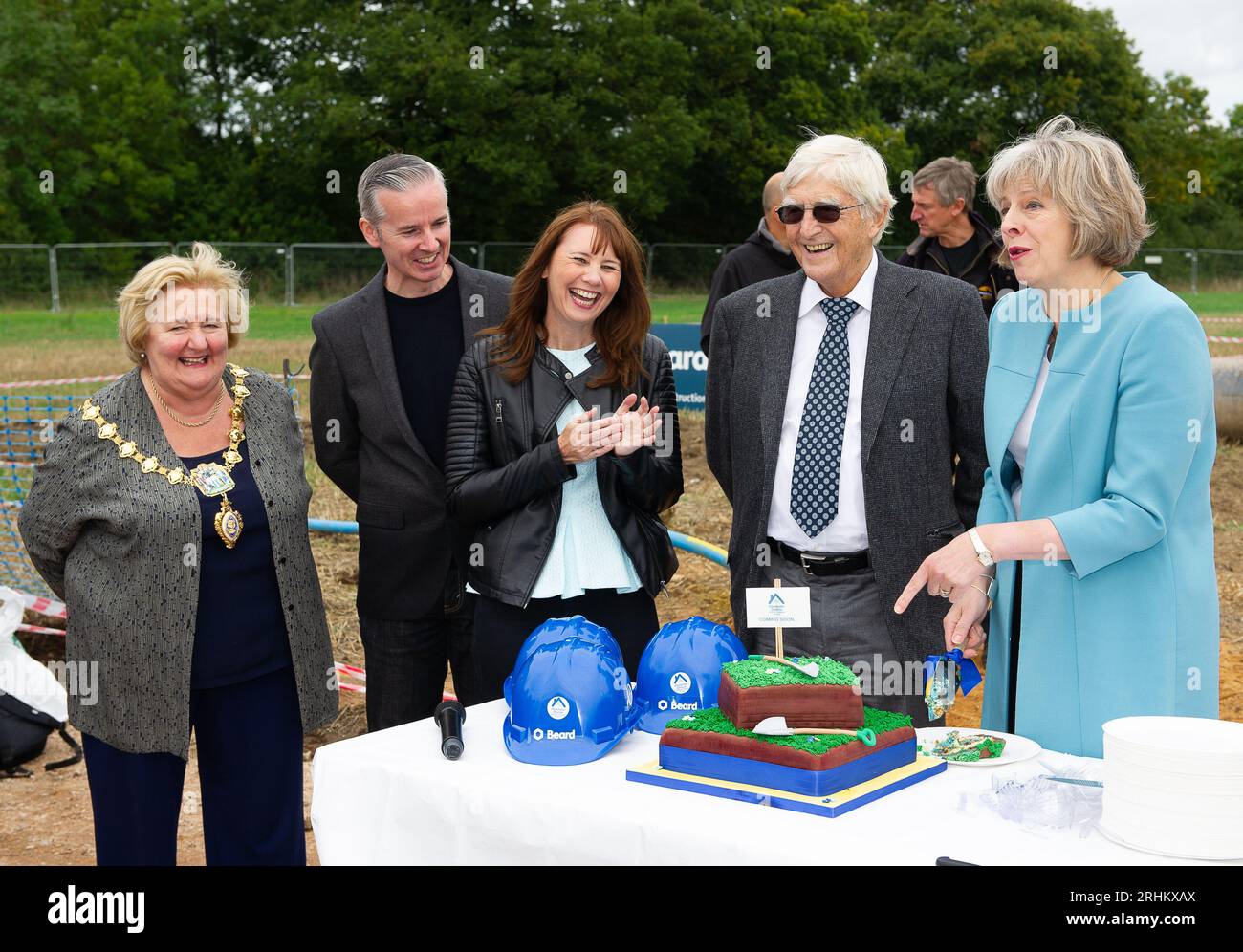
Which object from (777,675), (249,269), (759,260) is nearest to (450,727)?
(777,675)

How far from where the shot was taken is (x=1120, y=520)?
8.13 ft

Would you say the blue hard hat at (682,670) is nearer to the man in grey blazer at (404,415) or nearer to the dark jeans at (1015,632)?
the dark jeans at (1015,632)

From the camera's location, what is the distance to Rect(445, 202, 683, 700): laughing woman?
10.5ft

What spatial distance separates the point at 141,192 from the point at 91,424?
2917 cm

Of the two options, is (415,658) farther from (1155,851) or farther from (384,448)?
(1155,851)

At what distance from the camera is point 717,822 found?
2160 millimetres

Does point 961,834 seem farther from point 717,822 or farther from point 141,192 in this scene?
point 141,192

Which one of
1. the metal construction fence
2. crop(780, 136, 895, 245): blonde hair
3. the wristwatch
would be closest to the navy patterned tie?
crop(780, 136, 895, 245): blonde hair

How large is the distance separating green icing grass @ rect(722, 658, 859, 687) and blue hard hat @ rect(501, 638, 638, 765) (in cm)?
25

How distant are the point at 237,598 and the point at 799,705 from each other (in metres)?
1.64

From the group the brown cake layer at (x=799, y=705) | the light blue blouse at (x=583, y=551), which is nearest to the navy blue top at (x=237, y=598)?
the light blue blouse at (x=583, y=551)

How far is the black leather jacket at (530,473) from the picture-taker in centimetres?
318

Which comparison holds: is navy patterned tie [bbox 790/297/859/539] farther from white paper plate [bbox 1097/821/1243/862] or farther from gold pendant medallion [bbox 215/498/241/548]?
gold pendant medallion [bbox 215/498/241/548]

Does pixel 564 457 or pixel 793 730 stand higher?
pixel 564 457
